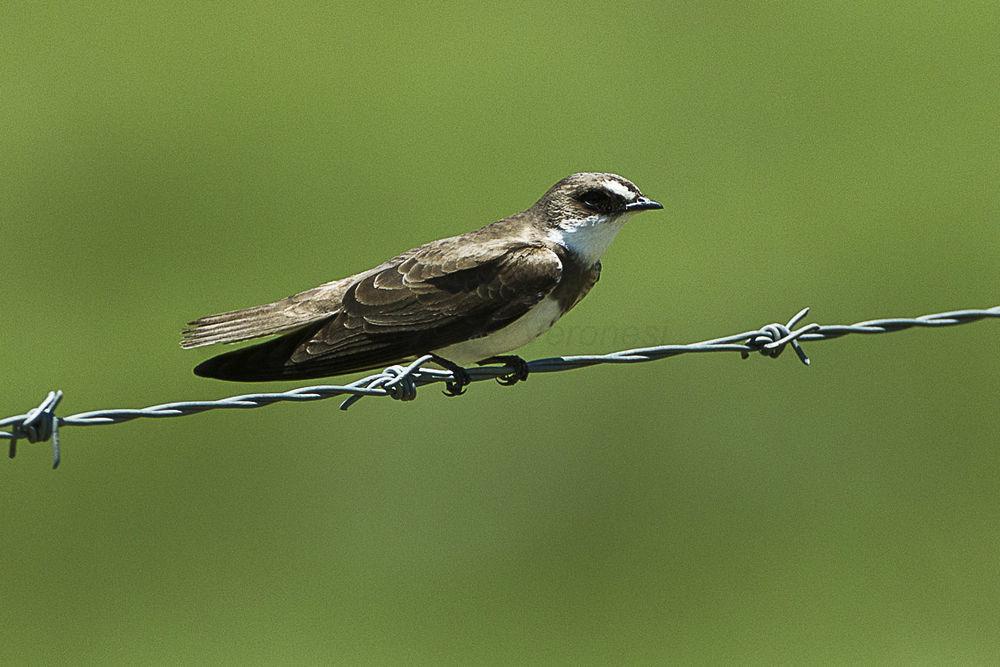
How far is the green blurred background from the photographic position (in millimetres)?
11445

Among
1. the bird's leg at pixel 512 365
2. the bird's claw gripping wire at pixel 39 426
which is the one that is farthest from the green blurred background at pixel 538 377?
the bird's claw gripping wire at pixel 39 426

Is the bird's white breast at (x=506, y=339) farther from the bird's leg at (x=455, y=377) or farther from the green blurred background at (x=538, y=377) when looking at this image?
the green blurred background at (x=538, y=377)

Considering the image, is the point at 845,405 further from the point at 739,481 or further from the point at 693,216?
the point at 693,216

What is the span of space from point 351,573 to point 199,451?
2.12m

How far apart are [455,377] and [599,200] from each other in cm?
167

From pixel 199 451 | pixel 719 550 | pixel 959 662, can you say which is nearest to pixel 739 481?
pixel 719 550

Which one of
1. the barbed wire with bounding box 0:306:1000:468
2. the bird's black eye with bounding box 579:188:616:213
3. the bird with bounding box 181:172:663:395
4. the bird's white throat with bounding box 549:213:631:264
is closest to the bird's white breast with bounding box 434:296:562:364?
the bird with bounding box 181:172:663:395

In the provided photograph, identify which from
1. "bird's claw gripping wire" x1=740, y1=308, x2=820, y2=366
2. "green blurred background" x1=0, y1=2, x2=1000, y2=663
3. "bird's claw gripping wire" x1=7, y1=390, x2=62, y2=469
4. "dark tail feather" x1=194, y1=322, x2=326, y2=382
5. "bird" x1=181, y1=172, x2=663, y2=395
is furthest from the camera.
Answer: "green blurred background" x1=0, y1=2, x2=1000, y2=663

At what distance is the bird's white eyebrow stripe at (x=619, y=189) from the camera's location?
8117mm

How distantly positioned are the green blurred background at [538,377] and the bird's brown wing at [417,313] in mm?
3868

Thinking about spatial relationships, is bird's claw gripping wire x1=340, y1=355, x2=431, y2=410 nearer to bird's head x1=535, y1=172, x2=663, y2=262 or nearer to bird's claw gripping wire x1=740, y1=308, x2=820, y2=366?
bird's claw gripping wire x1=740, y1=308, x2=820, y2=366

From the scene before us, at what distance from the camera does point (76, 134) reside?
21141mm

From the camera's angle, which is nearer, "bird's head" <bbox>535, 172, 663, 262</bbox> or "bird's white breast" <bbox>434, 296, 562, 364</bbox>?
"bird's white breast" <bbox>434, 296, 562, 364</bbox>

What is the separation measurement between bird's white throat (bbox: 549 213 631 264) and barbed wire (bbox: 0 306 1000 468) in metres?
0.96
